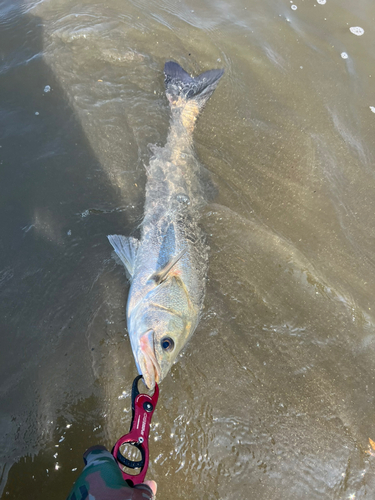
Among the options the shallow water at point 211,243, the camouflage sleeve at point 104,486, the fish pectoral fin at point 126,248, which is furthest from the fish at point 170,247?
the camouflage sleeve at point 104,486

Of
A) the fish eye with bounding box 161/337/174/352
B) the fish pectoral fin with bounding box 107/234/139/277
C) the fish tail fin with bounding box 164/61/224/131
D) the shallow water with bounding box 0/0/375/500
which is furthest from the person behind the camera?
the fish tail fin with bounding box 164/61/224/131

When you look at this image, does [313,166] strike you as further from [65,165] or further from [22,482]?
[22,482]

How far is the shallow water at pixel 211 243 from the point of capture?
2832 millimetres

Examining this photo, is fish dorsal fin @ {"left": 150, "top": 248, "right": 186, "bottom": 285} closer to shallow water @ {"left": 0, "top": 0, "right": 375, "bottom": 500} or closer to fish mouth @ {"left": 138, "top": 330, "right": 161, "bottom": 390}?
shallow water @ {"left": 0, "top": 0, "right": 375, "bottom": 500}

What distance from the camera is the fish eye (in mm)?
2646

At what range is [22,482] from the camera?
264 cm

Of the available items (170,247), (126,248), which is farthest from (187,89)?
(126,248)

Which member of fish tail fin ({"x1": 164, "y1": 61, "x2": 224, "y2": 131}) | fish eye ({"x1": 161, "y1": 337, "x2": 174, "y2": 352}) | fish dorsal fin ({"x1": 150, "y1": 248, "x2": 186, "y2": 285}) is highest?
fish tail fin ({"x1": 164, "y1": 61, "x2": 224, "y2": 131})

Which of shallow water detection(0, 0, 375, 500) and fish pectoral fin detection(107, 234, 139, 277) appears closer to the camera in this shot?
shallow water detection(0, 0, 375, 500)

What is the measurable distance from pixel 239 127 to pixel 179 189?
4.39 ft

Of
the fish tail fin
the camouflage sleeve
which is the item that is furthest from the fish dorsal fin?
the fish tail fin

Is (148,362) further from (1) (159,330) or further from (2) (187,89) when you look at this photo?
(2) (187,89)

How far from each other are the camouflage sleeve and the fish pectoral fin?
1676mm

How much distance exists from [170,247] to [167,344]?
3.44 feet
